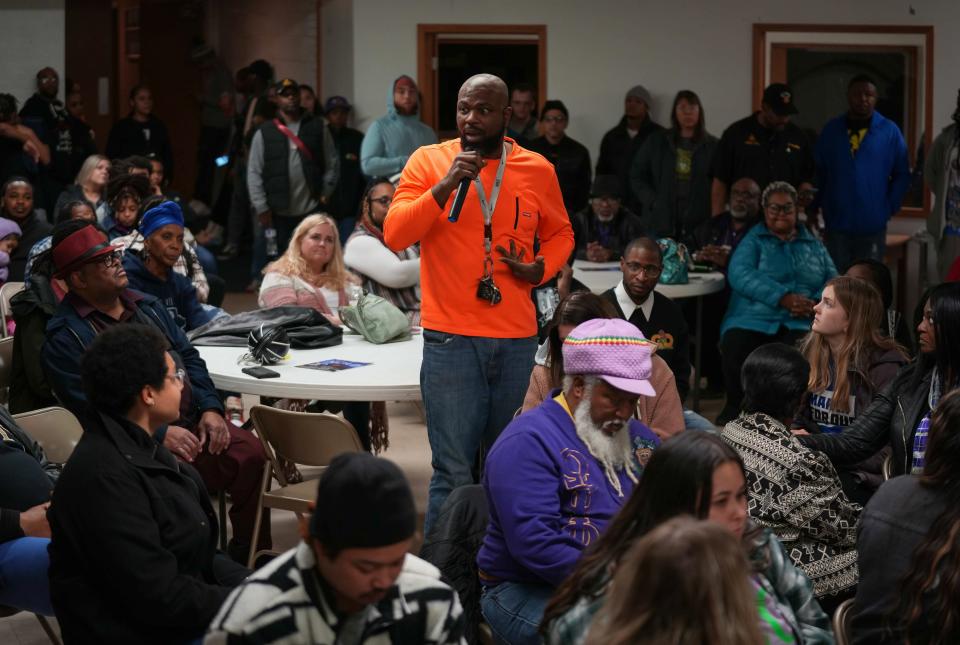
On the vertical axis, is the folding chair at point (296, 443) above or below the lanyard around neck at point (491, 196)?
below

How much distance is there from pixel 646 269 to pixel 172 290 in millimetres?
2038

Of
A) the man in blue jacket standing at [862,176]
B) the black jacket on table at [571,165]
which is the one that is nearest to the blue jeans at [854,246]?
the man in blue jacket standing at [862,176]

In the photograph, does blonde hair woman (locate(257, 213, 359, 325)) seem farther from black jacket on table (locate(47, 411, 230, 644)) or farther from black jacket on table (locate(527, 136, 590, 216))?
black jacket on table (locate(527, 136, 590, 216))

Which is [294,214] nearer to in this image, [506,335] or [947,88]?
[947,88]

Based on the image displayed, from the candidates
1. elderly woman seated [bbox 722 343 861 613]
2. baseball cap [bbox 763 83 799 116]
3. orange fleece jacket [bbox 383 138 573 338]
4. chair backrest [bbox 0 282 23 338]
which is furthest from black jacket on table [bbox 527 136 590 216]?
elderly woman seated [bbox 722 343 861 613]

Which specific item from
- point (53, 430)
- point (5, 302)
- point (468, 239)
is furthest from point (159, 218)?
point (468, 239)

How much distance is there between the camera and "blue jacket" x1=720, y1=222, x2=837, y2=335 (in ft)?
22.4

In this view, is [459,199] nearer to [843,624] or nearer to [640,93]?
[843,624]

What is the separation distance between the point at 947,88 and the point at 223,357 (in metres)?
7.45

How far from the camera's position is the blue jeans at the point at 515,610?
2873mm

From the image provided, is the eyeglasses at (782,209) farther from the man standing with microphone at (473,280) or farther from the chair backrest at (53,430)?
the chair backrest at (53,430)

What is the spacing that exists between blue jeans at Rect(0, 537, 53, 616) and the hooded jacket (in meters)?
6.57

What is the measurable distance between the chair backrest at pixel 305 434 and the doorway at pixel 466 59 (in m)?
6.65

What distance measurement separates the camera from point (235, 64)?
1450 cm
